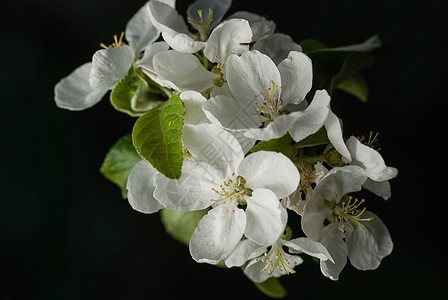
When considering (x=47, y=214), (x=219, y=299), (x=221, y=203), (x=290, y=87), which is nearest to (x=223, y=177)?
(x=221, y=203)

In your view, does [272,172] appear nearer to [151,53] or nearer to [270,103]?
[270,103]

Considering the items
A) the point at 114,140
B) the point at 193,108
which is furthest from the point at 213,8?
the point at 114,140

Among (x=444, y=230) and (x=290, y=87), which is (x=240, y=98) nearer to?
(x=290, y=87)

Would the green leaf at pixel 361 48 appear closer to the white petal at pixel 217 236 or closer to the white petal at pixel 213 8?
the white petal at pixel 213 8

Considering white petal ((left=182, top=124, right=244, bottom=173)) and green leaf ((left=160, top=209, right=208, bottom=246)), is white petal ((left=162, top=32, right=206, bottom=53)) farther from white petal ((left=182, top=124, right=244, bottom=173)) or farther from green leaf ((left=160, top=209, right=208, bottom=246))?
green leaf ((left=160, top=209, right=208, bottom=246))

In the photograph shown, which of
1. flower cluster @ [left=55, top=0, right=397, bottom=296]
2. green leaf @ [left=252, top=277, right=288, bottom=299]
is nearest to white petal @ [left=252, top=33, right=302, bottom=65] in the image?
flower cluster @ [left=55, top=0, right=397, bottom=296]

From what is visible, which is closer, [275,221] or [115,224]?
[275,221]
